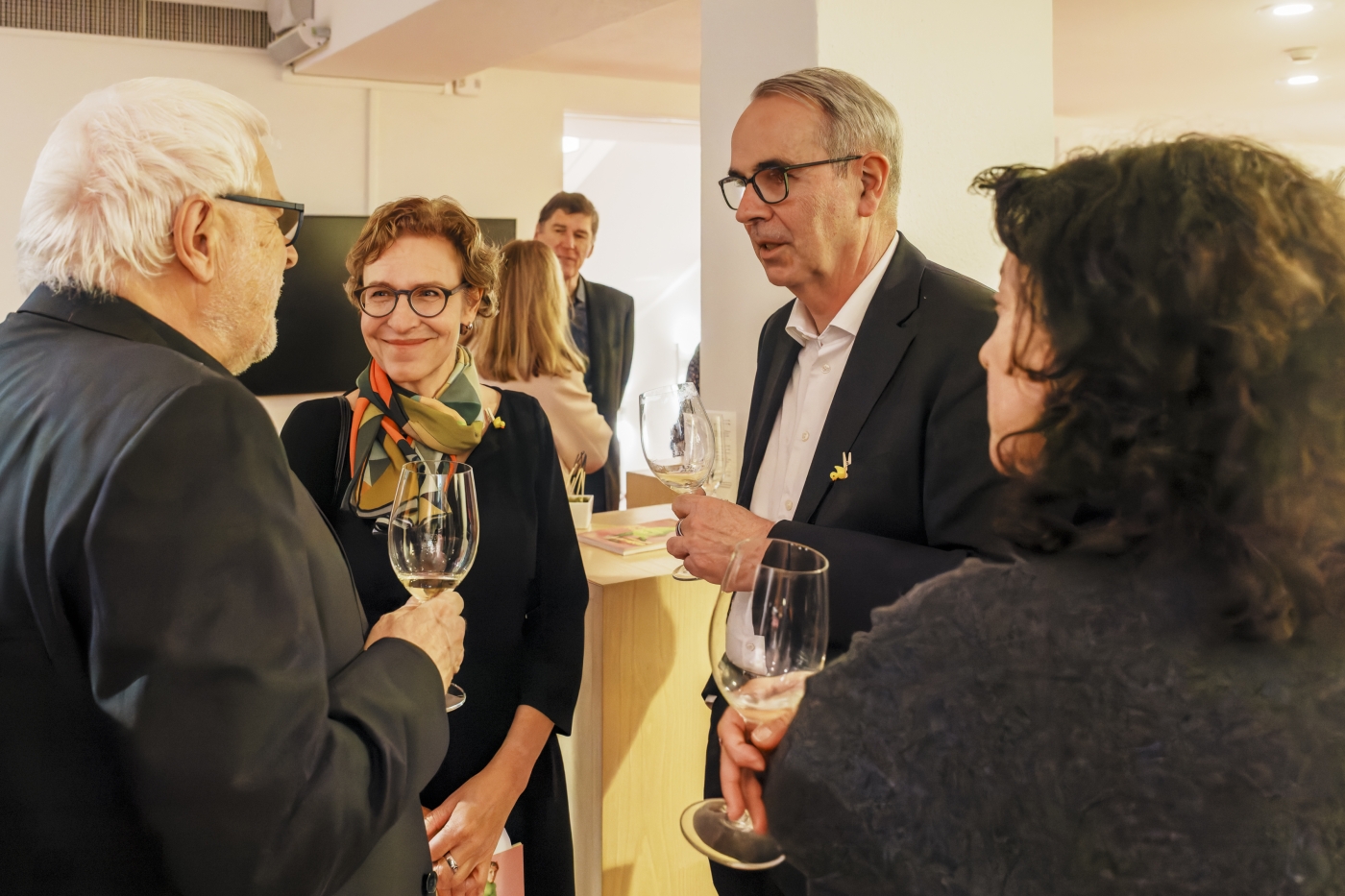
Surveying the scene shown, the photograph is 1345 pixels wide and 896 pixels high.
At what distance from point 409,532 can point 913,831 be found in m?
0.79

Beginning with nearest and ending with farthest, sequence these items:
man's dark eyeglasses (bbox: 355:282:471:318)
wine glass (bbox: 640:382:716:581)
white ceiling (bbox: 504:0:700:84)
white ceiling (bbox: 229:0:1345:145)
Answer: man's dark eyeglasses (bbox: 355:282:471:318)
wine glass (bbox: 640:382:716:581)
white ceiling (bbox: 229:0:1345:145)
white ceiling (bbox: 504:0:700:84)

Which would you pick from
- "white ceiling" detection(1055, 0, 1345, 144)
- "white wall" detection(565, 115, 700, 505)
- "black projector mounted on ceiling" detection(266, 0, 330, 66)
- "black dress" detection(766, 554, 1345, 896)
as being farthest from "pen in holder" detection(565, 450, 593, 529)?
"white wall" detection(565, 115, 700, 505)

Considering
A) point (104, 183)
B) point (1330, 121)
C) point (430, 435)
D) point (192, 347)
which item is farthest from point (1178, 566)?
point (1330, 121)

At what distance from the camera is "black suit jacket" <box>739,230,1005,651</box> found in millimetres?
1374

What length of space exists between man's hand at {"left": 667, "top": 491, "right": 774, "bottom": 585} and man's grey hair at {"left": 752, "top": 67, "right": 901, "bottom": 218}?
60 cm

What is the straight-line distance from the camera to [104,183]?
3.02 ft

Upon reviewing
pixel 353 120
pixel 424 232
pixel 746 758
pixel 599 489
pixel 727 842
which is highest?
pixel 353 120

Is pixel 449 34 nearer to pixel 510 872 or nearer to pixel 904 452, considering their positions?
pixel 904 452

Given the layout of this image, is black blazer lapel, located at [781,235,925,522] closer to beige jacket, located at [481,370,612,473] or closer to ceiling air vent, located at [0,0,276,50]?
beige jacket, located at [481,370,612,473]

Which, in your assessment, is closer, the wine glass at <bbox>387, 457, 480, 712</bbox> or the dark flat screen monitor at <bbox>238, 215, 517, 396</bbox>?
the wine glass at <bbox>387, 457, 480, 712</bbox>

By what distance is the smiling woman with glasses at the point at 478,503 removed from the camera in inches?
61.6

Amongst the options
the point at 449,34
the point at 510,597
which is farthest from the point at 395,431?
the point at 449,34

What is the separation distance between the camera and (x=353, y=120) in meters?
4.79

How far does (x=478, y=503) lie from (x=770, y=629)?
91 cm
